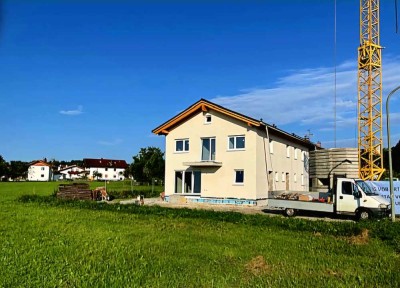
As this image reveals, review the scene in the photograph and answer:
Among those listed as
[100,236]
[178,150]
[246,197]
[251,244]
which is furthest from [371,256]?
[178,150]

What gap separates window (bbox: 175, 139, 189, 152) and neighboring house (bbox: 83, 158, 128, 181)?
345ft

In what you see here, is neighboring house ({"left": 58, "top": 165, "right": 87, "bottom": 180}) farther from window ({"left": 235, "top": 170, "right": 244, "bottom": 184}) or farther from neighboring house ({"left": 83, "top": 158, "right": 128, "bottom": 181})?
window ({"left": 235, "top": 170, "right": 244, "bottom": 184})

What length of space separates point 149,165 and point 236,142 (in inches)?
785

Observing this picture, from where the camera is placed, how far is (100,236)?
37.8 feet

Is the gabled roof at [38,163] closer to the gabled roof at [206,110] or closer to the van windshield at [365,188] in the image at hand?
the gabled roof at [206,110]

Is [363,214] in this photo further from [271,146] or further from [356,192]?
[271,146]

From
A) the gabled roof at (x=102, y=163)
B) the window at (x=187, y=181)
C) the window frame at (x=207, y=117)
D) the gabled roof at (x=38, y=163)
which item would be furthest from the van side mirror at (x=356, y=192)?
the gabled roof at (x=38, y=163)

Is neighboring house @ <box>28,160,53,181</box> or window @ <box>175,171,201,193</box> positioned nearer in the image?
window @ <box>175,171,201,193</box>

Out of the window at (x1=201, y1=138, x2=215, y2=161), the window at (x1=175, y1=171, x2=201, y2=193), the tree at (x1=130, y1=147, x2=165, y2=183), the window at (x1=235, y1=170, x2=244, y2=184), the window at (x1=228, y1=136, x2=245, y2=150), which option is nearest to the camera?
the window at (x1=235, y1=170, x2=244, y2=184)

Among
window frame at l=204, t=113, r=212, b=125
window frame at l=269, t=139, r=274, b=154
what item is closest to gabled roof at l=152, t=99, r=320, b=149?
window frame at l=204, t=113, r=212, b=125

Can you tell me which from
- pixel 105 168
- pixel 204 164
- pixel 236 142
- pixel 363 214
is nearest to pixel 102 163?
pixel 105 168

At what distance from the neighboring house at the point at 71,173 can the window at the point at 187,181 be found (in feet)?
367

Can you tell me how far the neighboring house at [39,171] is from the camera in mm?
131000

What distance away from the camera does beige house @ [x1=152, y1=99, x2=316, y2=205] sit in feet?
87.9
